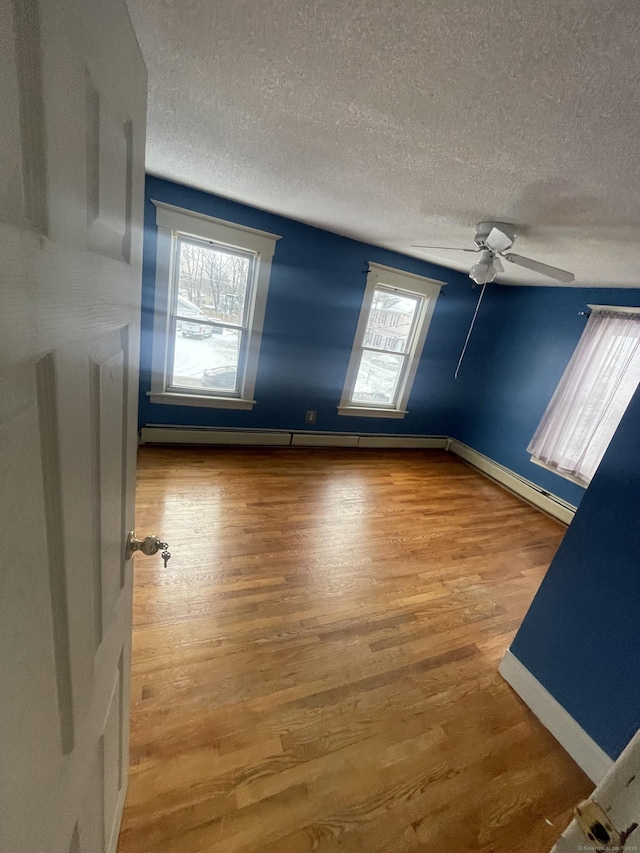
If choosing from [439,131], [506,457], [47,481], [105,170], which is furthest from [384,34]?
[506,457]

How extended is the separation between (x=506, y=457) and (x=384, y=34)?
409cm

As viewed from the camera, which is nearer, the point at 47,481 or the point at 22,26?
the point at 22,26

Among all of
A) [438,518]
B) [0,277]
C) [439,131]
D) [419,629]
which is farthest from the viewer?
[438,518]

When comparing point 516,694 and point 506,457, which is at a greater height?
point 506,457

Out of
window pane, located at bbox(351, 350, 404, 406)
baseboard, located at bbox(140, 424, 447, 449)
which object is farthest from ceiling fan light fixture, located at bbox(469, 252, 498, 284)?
baseboard, located at bbox(140, 424, 447, 449)

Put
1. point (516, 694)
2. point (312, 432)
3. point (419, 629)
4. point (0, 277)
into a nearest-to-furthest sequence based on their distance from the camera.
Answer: point (0, 277)
point (516, 694)
point (419, 629)
point (312, 432)

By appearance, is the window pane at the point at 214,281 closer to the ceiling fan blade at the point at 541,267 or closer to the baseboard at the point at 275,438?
→ the baseboard at the point at 275,438

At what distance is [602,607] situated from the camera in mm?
1329

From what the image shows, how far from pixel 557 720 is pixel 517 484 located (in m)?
2.79

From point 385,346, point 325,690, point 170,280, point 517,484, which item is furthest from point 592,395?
point 170,280

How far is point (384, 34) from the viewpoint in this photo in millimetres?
891

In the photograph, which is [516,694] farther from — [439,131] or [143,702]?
[439,131]

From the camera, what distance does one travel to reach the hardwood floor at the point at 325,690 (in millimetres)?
1096

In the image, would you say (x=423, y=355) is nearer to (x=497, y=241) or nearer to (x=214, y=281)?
(x=497, y=241)
